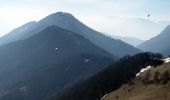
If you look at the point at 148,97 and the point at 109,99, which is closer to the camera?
the point at 148,97

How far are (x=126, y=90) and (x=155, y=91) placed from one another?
30.9 metres

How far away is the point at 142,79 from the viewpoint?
177625 mm

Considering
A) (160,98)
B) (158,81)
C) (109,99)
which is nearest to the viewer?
(160,98)

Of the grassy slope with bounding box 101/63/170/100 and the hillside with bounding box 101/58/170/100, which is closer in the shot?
the grassy slope with bounding box 101/63/170/100

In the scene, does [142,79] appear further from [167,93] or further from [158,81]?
[167,93]

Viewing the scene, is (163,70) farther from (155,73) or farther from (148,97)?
(148,97)

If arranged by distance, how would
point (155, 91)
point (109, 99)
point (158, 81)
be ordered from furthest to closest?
point (109, 99), point (158, 81), point (155, 91)

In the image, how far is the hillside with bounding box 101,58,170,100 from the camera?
138 meters

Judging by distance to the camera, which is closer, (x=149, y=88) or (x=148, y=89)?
(x=148, y=89)

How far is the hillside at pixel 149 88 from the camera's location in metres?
138

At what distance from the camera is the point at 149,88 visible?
15412cm

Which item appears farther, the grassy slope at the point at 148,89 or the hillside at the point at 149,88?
Answer: the hillside at the point at 149,88

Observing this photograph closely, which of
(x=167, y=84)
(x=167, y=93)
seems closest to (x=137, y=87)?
(x=167, y=84)

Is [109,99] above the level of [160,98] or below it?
below
